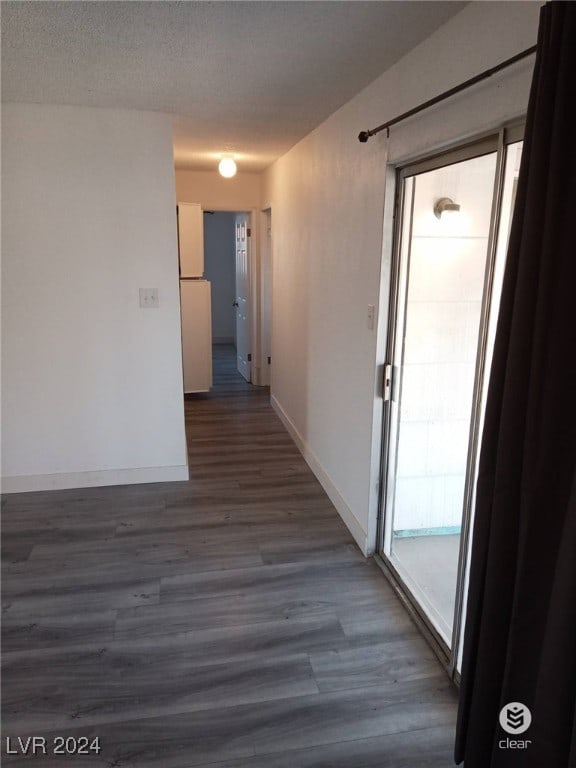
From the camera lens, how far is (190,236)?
5566mm

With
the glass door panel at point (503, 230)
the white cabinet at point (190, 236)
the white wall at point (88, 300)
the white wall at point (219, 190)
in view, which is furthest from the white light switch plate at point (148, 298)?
the white wall at point (219, 190)

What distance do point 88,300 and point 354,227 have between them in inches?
70.1

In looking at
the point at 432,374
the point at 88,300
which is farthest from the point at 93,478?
the point at 432,374

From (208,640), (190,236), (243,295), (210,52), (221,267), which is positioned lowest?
(208,640)

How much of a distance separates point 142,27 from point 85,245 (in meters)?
1.65

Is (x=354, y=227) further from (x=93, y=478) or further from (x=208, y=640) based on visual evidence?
(x=93, y=478)

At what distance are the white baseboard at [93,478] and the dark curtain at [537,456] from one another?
2.77 metres

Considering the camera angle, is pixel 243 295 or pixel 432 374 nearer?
pixel 432 374

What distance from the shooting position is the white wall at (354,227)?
1747 mm

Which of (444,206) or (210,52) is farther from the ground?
(210,52)

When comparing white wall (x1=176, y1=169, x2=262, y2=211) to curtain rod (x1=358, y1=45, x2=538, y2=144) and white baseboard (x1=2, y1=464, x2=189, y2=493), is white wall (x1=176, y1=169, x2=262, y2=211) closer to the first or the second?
white baseboard (x1=2, y1=464, x2=189, y2=493)

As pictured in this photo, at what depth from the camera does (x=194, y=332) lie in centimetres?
586

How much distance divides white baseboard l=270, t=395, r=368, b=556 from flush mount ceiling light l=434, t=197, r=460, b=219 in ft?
5.63

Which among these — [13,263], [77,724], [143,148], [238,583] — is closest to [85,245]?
[13,263]
